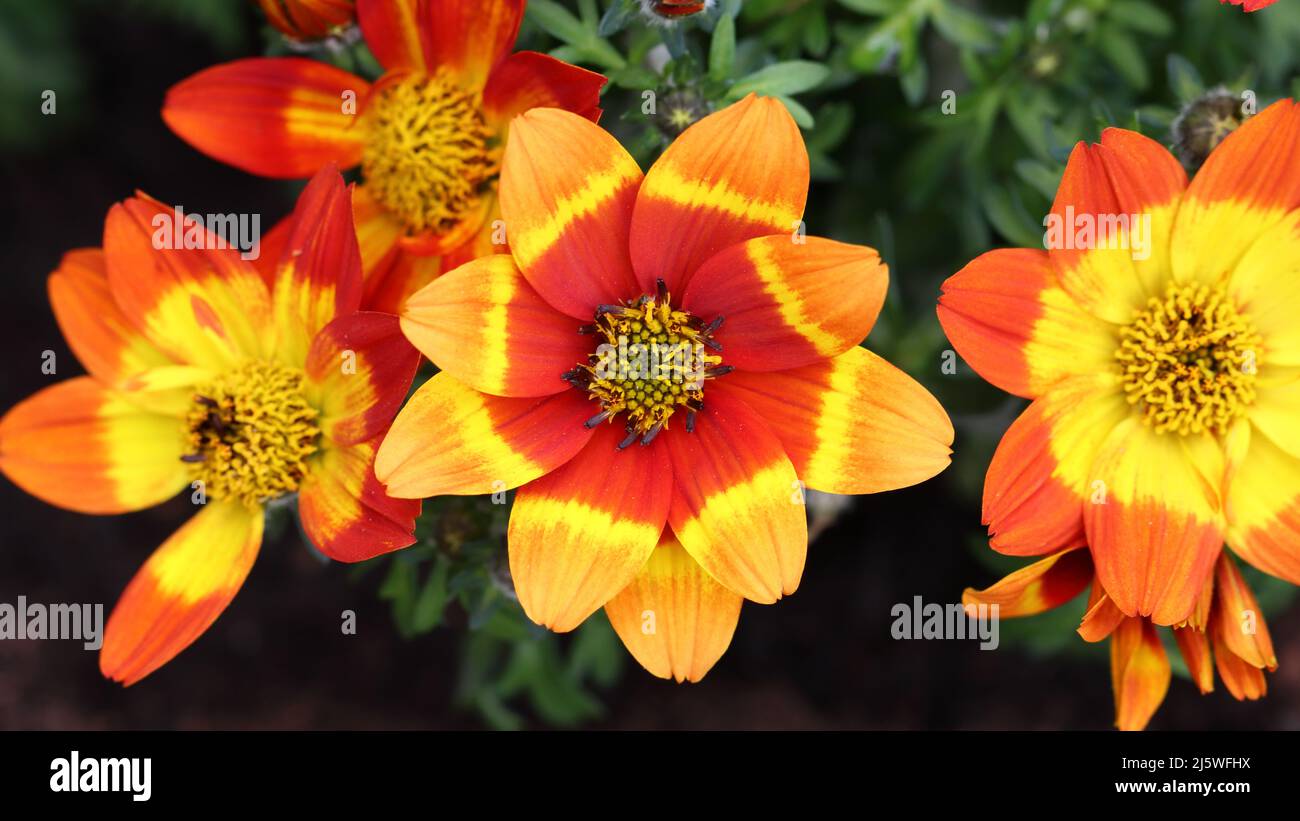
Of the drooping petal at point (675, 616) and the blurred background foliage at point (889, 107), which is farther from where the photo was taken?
the blurred background foliage at point (889, 107)

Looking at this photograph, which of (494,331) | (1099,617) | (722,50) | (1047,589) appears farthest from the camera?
(722,50)

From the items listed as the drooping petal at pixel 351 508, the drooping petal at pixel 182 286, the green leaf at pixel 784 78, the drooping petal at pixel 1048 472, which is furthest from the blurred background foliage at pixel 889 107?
the drooping petal at pixel 182 286

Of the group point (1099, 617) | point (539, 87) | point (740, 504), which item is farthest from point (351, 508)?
point (1099, 617)

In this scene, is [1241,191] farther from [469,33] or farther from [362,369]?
[362,369]

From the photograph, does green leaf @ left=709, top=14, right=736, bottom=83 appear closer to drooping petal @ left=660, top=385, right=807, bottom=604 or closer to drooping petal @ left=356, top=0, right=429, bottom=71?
drooping petal @ left=356, top=0, right=429, bottom=71

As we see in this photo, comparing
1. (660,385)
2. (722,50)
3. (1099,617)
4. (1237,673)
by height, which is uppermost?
(722,50)

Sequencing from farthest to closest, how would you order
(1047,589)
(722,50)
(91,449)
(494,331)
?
(91,449), (722,50), (1047,589), (494,331)

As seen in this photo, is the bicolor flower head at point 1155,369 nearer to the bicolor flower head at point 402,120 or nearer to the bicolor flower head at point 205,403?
the bicolor flower head at point 402,120
